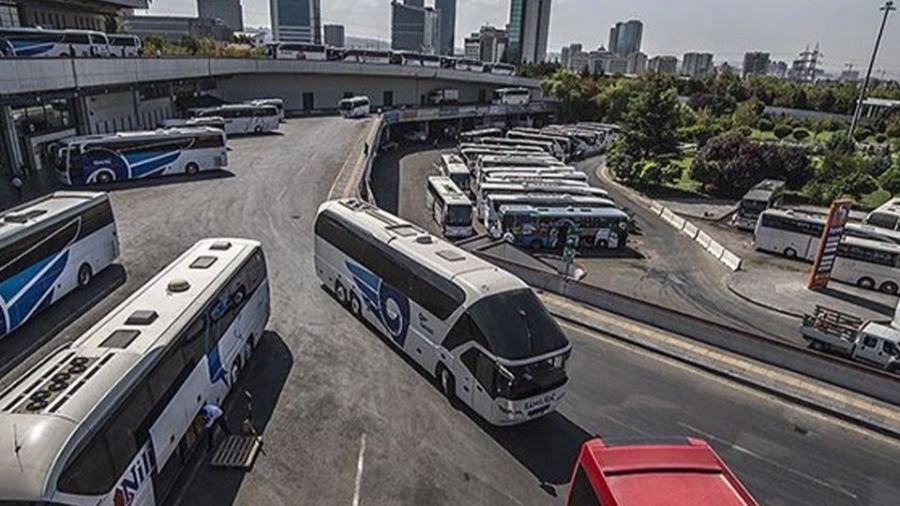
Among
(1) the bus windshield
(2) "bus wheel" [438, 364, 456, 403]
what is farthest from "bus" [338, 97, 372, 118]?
(1) the bus windshield

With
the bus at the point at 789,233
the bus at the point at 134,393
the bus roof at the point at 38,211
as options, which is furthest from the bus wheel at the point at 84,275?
the bus at the point at 789,233

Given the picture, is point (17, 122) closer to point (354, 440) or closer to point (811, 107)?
point (354, 440)

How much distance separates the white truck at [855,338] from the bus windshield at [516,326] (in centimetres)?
1481

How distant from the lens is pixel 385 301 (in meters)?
16.6

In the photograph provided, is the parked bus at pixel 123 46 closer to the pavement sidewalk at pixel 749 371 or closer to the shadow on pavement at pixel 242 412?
the shadow on pavement at pixel 242 412

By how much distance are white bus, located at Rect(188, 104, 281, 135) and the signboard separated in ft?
146

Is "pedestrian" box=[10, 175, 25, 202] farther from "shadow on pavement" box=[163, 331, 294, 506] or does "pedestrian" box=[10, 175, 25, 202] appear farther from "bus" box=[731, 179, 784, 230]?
"bus" box=[731, 179, 784, 230]

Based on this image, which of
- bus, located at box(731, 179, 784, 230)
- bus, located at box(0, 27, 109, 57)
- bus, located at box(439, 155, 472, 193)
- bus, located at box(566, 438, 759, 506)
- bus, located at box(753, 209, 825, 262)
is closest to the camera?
bus, located at box(566, 438, 759, 506)

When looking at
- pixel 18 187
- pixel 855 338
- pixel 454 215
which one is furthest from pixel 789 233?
pixel 18 187

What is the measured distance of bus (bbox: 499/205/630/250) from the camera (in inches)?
1356

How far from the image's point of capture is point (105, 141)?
102 feet

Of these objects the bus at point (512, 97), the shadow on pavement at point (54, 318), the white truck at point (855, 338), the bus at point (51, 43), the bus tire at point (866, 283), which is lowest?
the bus tire at point (866, 283)

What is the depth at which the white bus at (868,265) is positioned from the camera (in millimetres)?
29250

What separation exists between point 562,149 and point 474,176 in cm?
1787
